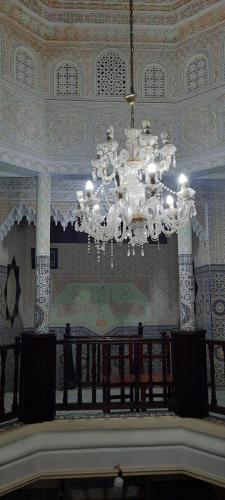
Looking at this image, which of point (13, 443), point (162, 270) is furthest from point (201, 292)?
point (13, 443)

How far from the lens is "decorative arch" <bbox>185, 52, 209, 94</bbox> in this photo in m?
5.20

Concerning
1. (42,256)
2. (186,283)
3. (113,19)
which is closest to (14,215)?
(42,256)

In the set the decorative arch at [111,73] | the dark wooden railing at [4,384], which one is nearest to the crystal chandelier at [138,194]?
the dark wooden railing at [4,384]

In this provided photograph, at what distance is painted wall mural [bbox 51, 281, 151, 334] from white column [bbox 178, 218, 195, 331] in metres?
2.10

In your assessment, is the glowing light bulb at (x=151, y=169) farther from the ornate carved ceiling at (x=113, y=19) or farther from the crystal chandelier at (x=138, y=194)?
the ornate carved ceiling at (x=113, y=19)

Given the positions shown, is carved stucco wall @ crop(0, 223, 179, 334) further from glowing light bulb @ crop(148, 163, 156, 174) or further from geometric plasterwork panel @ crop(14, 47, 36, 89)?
glowing light bulb @ crop(148, 163, 156, 174)

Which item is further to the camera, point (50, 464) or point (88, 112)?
point (88, 112)

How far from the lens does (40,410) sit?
4.49 metres

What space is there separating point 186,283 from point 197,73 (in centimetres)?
258

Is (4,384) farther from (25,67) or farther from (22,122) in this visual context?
(25,67)

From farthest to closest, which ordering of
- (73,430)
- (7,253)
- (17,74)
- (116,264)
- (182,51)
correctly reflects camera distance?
(116,264) → (7,253) → (182,51) → (17,74) → (73,430)

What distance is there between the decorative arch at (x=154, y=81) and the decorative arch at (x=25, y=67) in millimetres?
1385

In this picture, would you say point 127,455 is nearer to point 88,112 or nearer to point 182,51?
point 88,112

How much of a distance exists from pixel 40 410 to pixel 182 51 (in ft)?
15.1
